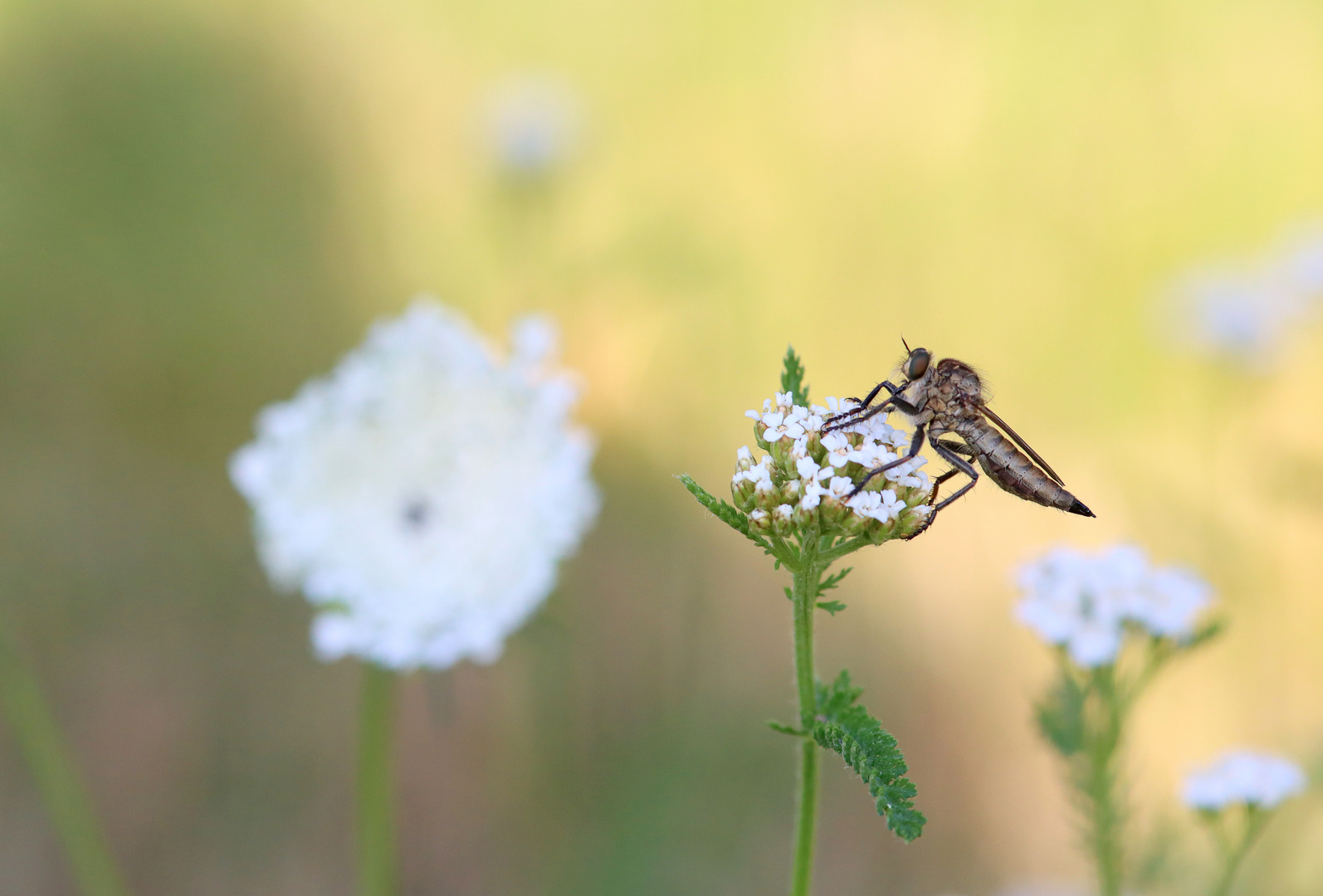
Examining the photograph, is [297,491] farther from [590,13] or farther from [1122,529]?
[590,13]

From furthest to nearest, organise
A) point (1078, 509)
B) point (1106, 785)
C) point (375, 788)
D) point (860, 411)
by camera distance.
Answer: point (375, 788), point (1078, 509), point (1106, 785), point (860, 411)

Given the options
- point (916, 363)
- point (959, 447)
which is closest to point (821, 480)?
point (916, 363)

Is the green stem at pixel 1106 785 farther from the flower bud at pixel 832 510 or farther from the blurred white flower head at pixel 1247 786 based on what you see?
the flower bud at pixel 832 510

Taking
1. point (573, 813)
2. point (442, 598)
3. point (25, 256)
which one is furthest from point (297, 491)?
point (25, 256)

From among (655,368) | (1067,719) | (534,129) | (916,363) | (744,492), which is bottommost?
(1067,719)

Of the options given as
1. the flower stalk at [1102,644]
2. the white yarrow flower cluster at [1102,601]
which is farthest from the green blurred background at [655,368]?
the white yarrow flower cluster at [1102,601]

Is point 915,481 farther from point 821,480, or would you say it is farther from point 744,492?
point 744,492
